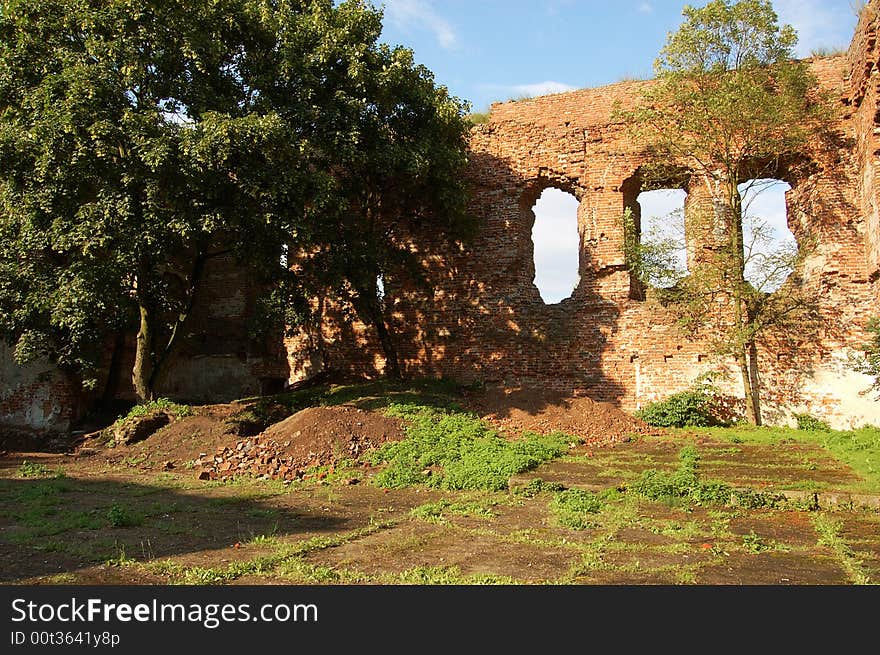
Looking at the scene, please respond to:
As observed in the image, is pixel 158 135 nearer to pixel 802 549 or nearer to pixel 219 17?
pixel 219 17

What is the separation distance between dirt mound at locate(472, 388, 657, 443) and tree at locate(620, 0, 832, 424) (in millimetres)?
2301

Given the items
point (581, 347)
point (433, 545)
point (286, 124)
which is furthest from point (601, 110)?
point (433, 545)

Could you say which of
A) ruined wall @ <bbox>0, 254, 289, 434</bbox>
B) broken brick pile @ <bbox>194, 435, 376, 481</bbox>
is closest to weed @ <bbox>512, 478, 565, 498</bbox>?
broken brick pile @ <bbox>194, 435, 376, 481</bbox>

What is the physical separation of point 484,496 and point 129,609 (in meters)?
4.94

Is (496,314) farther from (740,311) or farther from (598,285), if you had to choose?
(740,311)

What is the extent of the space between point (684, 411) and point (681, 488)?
4.90 metres

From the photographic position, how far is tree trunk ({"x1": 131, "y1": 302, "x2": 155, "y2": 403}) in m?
12.4

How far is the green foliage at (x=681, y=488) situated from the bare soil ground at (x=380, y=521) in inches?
7.4

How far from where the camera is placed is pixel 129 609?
3816mm

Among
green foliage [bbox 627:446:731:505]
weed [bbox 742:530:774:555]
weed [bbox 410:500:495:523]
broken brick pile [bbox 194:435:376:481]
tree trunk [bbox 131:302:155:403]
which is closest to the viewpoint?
weed [bbox 742:530:774:555]

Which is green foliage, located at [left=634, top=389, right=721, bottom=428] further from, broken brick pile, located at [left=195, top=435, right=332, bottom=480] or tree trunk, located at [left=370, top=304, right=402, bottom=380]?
broken brick pile, located at [left=195, top=435, right=332, bottom=480]

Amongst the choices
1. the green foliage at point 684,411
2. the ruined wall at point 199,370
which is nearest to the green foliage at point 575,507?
the green foliage at point 684,411

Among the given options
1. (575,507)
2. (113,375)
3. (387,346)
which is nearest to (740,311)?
(575,507)

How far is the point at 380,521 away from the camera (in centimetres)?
675
